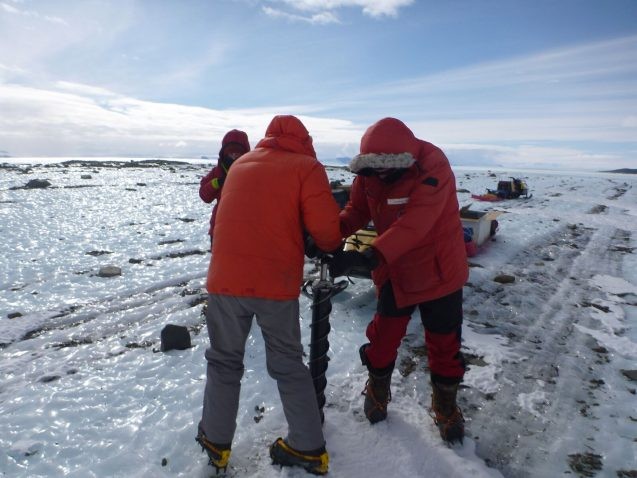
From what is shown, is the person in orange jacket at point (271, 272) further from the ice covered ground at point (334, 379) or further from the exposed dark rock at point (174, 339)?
the exposed dark rock at point (174, 339)

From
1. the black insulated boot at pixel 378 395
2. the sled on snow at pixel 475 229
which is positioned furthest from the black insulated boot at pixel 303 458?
the sled on snow at pixel 475 229

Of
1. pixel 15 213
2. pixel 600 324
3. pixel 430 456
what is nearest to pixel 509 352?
pixel 600 324

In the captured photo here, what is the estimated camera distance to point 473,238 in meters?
8.62

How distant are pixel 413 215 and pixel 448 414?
1.51 metres

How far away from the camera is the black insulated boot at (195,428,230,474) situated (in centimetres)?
262

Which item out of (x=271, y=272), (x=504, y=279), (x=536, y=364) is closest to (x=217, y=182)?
(x=271, y=272)

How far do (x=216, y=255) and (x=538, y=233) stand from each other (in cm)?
1053

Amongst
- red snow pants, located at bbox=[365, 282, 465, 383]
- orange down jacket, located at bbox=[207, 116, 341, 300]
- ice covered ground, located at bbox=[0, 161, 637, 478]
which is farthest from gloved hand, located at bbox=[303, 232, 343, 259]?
ice covered ground, located at bbox=[0, 161, 637, 478]

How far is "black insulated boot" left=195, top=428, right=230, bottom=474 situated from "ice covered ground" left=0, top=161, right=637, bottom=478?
98 mm

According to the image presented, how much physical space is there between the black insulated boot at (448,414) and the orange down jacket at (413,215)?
0.71 m

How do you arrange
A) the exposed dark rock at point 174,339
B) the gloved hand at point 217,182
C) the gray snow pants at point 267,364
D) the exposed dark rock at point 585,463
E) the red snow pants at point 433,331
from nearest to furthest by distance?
the gray snow pants at point 267,364 → the exposed dark rock at point 585,463 → the red snow pants at point 433,331 → the exposed dark rock at point 174,339 → the gloved hand at point 217,182

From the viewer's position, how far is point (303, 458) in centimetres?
268

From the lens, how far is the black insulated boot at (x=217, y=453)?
8.60 feet

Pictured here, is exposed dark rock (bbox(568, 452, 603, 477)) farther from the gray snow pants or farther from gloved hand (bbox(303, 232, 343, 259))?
gloved hand (bbox(303, 232, 343, 259))
